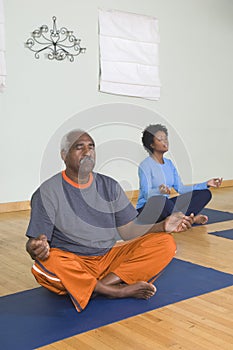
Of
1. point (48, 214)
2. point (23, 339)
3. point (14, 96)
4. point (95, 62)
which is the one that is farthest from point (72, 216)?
point (95, 62)

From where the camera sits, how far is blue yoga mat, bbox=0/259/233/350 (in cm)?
207

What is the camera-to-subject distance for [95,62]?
5387 mm

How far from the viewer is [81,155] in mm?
2414

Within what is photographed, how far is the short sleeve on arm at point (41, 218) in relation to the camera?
2307 mm

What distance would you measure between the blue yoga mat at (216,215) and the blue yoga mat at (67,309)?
1.58 metres

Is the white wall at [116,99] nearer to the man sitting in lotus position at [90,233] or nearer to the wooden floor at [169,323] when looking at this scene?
the wooden floor at [169,323]

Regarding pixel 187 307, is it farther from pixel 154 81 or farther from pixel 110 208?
pixel 154 81

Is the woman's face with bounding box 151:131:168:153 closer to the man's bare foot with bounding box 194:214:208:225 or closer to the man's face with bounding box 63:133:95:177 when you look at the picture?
the man's bare foot with bounding box 194:214:208:225

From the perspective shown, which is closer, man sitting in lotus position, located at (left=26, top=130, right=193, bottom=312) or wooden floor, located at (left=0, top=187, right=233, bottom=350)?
wooden floor, located at (left=0, top=187, right=233, bottom=350)

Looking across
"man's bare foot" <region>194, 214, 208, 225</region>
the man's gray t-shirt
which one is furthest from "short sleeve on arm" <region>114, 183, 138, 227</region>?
"man's bare foot" <region>194, 214, 208, 225</region>

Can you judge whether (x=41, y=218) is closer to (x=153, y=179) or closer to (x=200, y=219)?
(x=153, y=179)

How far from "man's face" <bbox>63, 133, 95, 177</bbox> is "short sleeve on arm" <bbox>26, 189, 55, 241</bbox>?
228 millimetres

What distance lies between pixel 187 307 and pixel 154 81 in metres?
3.91

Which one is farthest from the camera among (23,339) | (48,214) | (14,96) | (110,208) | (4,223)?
(14,96)
